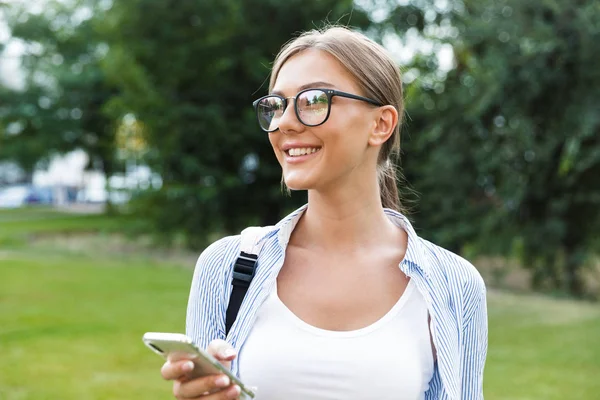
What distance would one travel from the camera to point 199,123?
48.5 ft

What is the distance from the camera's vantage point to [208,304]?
186 centimetres

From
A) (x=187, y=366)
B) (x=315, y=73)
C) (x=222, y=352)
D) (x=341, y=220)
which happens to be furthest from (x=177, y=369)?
(x=315, y=73)

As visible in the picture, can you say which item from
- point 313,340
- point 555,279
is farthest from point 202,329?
point 555,279

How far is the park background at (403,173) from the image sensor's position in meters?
7.83

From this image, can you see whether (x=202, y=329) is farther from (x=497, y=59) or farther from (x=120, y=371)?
(x=497, y=59)

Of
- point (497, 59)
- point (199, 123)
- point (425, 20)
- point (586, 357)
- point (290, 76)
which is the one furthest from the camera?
point (199, 123)

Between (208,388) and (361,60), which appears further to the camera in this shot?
(361,60)

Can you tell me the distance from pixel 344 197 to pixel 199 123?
13.0m

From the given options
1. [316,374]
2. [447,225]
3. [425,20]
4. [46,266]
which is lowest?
[46,266]

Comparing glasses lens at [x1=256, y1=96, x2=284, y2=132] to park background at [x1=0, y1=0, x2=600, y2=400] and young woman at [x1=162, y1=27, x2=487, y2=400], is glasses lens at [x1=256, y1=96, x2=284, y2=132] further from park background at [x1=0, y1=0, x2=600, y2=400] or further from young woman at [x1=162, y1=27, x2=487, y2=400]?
park background at [x1=0, y1=0, x2=600, y2=400]

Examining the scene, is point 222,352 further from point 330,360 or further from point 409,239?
point 409,239

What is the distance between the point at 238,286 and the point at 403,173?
5734mm

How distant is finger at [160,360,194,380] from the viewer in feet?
4.90

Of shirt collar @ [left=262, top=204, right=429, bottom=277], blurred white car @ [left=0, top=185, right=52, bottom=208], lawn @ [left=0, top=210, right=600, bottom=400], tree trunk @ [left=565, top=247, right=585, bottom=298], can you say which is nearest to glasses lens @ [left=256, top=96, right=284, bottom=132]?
shirt collar @ [left=262, top=204, right=429, bottom=277]
